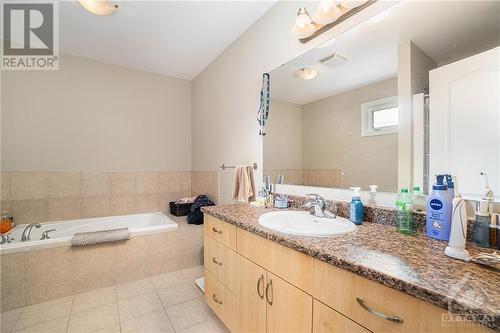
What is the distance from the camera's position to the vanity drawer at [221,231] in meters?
1.26

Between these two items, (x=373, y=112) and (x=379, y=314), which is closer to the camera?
(x=379, y=314)

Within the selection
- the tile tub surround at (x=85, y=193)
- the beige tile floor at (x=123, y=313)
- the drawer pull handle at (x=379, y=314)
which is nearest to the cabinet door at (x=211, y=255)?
the beige tile floor at (x=123, y=313)

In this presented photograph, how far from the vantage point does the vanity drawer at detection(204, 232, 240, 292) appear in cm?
126

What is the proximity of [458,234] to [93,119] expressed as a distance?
3349 mm

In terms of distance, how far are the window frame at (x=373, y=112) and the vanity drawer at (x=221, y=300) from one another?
122 cm

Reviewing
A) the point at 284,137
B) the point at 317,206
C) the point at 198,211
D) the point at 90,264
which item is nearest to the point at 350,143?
the point at 317,206

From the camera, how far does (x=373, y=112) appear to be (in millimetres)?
1155

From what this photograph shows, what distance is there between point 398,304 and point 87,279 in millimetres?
2355

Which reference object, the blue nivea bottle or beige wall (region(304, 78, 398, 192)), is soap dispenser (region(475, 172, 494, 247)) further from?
beige wall (region(304, 78, 398, 192))

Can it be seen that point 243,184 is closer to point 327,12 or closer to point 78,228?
point 327,12

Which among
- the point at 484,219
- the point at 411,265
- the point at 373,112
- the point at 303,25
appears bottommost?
the point at 411,265

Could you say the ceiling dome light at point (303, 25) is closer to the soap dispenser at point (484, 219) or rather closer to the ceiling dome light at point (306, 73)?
the ceiling dome light at point (306, 73)

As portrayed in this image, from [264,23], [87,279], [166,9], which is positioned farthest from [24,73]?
[264,23]

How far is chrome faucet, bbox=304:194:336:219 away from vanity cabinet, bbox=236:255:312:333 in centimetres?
44
